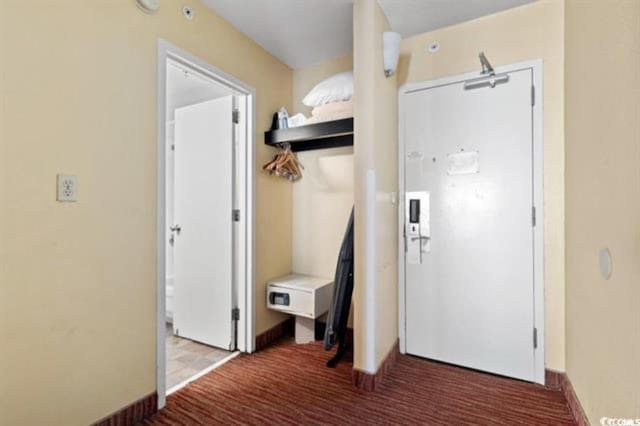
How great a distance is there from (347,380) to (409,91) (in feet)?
7.10

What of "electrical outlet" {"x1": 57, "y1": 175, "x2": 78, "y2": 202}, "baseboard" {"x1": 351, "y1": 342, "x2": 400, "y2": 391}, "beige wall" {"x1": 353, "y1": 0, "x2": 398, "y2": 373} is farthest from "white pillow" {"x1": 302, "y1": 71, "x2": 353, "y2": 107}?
"baseboard" {"x1": 351, "y1": 342, "x2": 400, "y2": 391}

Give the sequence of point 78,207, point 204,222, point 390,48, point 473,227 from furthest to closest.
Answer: point 204,222
point 473,227
point 390,48
point 78,207

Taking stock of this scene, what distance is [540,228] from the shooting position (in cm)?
196

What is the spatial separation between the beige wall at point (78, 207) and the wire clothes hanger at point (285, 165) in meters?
1.03

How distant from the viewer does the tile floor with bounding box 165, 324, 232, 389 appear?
7.04 ft

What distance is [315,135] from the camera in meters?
2.41

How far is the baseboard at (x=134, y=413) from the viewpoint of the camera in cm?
152
